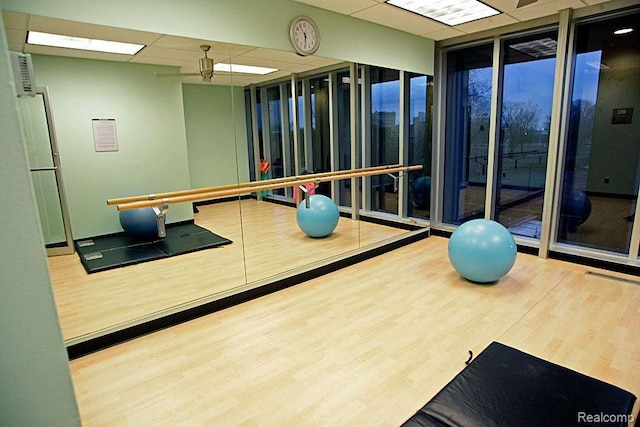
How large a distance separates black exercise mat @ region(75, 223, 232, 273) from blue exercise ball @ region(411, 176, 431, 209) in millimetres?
2874

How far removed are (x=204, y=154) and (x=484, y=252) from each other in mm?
2827

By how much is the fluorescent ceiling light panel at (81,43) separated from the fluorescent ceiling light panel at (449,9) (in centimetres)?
235

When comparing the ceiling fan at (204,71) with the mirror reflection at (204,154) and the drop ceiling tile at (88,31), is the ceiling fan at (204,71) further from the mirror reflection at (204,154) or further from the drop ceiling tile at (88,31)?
the drop ceiling tile at (88,31)

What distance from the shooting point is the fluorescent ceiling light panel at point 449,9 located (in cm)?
365

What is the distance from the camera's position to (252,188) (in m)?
3.72

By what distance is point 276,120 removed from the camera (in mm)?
4121

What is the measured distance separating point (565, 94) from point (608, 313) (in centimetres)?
238

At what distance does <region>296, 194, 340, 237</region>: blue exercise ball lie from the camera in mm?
4707

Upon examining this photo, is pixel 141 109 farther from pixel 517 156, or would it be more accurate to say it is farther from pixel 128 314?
pixel 517 156

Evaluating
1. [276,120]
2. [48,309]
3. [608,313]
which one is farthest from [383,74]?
[48,309]

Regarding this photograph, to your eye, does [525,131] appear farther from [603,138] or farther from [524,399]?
[524,399]

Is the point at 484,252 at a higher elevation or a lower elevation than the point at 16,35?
lower

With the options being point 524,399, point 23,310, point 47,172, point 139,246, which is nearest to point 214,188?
point 139,246

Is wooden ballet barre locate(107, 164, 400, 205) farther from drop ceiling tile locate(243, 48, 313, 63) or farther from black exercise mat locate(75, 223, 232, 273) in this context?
drop ceiling tile locate(243, 48, 313, 63)
